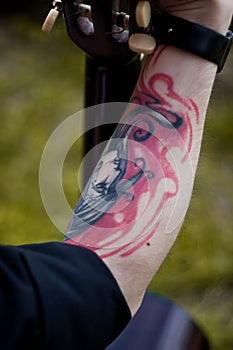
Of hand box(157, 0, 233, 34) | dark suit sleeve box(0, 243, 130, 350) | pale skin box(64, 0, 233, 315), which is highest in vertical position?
hand box(157, 0, 233, 34)

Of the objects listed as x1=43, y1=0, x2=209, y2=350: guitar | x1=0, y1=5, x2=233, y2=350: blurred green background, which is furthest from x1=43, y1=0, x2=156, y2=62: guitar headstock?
x1=0, y1=5, x2=233, y2=350: blurred green background

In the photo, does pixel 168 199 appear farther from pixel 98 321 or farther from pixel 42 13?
pixel 42 13

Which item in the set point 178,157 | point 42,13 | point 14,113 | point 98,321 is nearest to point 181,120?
point 178,157

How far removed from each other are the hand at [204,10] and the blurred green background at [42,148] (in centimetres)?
148

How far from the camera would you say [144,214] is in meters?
0.45

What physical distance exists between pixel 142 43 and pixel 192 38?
1.8 inches

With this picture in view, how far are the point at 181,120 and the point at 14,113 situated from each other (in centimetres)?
163

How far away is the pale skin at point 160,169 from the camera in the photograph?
1.46ft

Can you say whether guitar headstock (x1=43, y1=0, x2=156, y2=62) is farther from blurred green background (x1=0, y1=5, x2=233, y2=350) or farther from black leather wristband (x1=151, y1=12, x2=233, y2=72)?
blurred green background (x1=0, y1=5, x2=233, y2=350)

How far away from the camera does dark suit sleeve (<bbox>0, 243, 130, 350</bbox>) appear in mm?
393

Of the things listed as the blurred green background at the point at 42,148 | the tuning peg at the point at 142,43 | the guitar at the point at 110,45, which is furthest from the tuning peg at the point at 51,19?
the blurred green background at the point at 42,148

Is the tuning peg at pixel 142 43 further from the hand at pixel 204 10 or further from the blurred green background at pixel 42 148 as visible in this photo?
the blurred green background at pixel 42 148

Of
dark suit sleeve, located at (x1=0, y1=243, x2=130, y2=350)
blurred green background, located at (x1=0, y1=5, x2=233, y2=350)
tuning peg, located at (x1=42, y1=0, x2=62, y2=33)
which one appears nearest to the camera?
dark suit sleeve, located at (x1=0, y1=243, x2=130, y2=350)

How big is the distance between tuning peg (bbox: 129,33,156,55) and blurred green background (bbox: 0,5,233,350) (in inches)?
57.7
